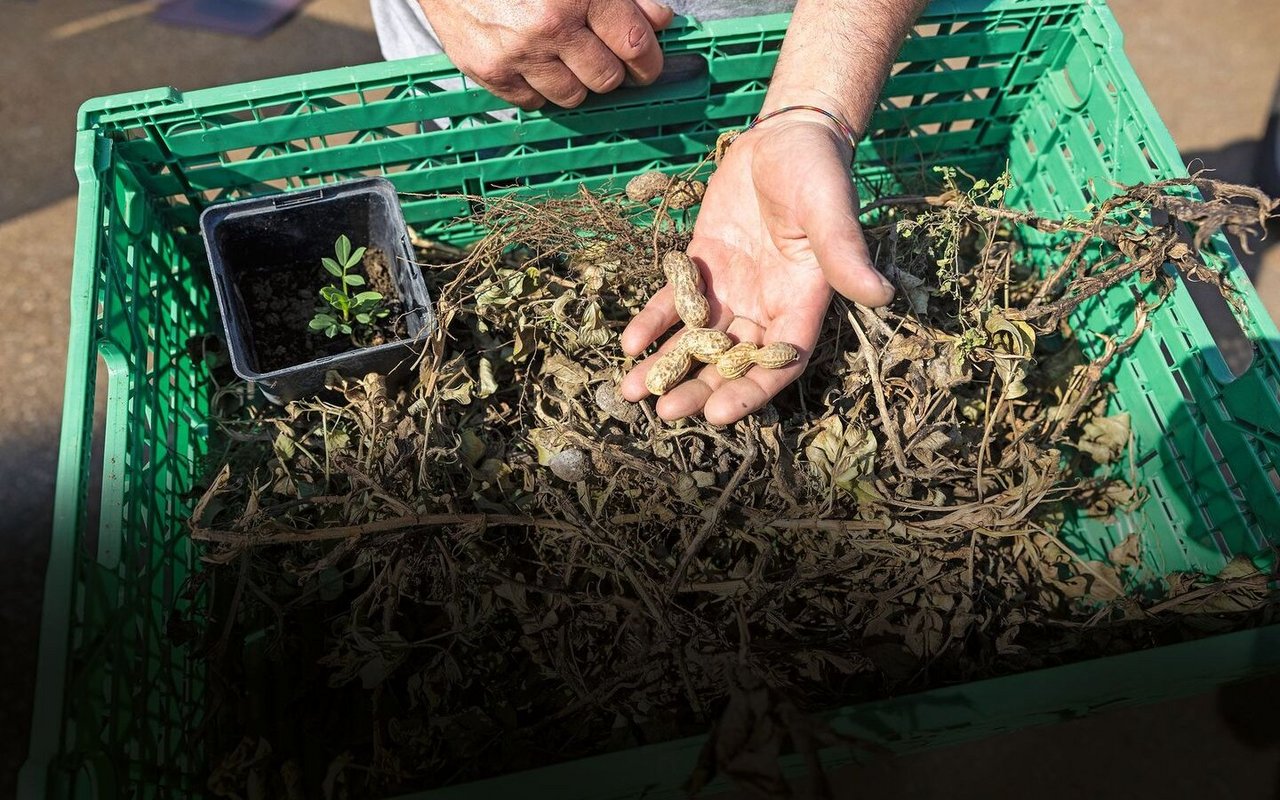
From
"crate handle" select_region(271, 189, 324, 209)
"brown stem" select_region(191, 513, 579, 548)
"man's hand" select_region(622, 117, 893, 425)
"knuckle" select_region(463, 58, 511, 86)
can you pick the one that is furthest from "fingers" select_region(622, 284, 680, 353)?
"crate handle" select_region(271, 189, 324, 209)

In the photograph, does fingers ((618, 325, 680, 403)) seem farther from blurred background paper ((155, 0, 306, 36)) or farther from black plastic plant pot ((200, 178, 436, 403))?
blurred background paper ((155, 0, 306, 36))

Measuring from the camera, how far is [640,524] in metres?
1.52

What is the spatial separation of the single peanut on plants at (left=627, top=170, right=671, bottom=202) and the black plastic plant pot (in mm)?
465

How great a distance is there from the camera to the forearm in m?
1.65

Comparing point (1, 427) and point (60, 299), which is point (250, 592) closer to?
point (1, 427)

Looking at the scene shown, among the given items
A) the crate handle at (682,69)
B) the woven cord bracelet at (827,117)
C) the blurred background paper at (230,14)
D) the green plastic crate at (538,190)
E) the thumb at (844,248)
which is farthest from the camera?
the blurred background paper at (230,14)

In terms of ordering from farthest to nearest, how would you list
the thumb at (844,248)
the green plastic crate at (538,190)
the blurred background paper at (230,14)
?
the blurred background paper at (230,14) → the thumb at (844,248) → the green plastic crate at (538,190)

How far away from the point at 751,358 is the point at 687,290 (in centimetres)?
18

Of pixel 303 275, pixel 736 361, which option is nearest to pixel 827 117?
pixel 736 361

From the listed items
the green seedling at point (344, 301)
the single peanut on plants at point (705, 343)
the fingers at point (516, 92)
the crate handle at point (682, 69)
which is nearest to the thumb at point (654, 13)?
the crate handle at point (682, 69)

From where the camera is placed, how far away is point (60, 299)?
258 centimetres

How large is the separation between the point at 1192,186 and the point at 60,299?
114 inches

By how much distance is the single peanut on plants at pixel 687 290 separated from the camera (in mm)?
1594

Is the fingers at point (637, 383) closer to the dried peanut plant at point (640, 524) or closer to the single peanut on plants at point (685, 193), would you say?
the dried peanut plant at point (640, 524)
